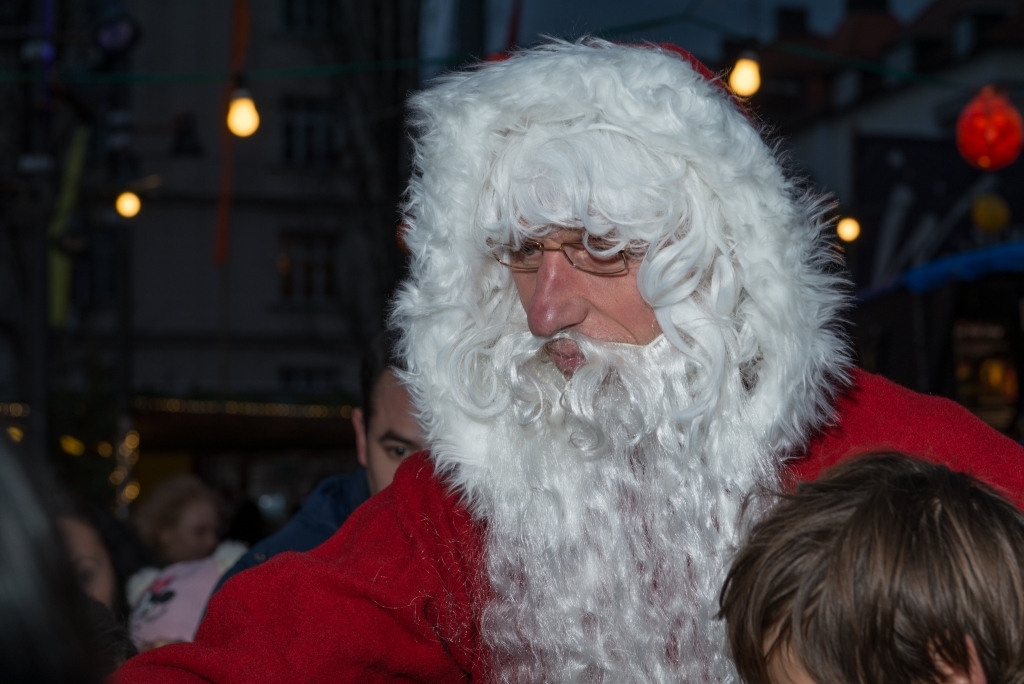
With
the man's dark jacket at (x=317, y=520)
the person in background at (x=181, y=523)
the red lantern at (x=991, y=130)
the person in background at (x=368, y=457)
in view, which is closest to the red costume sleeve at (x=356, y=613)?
the person in background at (x=368, y=457)

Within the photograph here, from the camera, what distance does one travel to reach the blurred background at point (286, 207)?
293 inches

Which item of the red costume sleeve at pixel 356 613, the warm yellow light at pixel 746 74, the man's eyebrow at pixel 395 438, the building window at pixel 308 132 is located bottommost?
the building window at pixel 308 132

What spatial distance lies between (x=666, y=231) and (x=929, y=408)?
1.83 ft

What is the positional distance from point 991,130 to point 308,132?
15815 mm

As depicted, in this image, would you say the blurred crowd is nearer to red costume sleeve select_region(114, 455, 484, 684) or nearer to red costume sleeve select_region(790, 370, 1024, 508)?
red costume sleeve select_region(114, 455, 484, 684)

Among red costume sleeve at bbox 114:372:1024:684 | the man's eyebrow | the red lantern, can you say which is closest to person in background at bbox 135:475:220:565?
the man's eyebrow

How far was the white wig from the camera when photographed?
6.15ft

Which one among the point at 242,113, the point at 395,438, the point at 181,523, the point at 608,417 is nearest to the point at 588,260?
the point at 608,417

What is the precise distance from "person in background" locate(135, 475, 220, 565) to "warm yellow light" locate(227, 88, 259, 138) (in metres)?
3.13

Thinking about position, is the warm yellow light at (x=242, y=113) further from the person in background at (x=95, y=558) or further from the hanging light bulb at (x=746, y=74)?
the person in background at (x=95, y=558)

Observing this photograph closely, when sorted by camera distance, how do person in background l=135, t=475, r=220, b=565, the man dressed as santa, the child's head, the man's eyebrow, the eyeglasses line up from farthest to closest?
person in background l=135, t=475, r=220, b=565 < the man's eyebrow < the eyeglasses < the man dressed as santa < the child's head

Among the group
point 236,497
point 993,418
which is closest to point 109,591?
point 993,418

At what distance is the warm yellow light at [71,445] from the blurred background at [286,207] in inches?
0.8

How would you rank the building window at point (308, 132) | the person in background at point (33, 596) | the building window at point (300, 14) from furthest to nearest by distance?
the building window at point (308, 132) < the building window at point (300, 14) < the person in background at point (33, 596)
